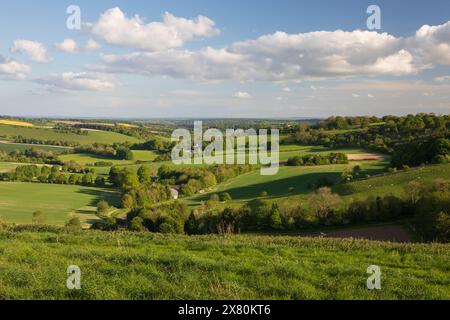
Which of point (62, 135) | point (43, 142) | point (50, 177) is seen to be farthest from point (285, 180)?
point (62, 135)

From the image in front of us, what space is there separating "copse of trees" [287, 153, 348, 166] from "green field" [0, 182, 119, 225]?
36127 millimetres

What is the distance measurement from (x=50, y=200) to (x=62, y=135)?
88.3m

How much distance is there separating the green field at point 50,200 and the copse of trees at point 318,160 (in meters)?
36.1

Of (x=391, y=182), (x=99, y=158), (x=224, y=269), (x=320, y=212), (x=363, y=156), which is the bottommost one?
(x=99, y=158)

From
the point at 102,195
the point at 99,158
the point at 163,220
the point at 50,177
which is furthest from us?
the point at 99,158

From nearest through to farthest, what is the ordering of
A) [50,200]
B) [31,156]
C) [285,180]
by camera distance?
[50,200] < [285,180] < [31,156]

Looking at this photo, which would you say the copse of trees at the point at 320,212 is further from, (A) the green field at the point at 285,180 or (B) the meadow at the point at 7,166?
(B) the meadow at the point at 7,166

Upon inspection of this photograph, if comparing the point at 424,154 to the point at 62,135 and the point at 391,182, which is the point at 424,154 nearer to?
the point at 391,182

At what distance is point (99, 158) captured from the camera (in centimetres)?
11119

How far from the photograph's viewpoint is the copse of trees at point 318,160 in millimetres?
78000
